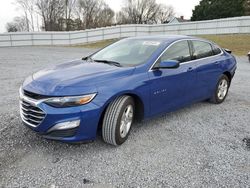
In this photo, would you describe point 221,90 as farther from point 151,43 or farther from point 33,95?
point 33,95

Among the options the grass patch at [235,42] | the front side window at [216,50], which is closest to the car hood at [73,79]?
the front side window at [216,50]

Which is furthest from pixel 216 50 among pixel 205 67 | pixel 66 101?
pixel 66 101

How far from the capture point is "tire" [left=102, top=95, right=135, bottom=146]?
306cm

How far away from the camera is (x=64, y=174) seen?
2658 mm

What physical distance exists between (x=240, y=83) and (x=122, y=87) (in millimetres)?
5684

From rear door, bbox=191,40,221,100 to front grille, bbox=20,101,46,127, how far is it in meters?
2.95

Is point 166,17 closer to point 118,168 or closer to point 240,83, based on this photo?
point 240,83

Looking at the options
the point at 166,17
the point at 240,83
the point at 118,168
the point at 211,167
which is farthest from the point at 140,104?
the point at 166,17

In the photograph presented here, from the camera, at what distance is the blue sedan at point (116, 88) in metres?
2.78

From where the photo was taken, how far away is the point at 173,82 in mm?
3848

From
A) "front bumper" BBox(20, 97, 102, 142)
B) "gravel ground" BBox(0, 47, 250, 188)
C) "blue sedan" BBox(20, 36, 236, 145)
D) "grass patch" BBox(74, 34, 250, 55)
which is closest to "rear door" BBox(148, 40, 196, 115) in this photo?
"blue sedan" BBox(20, 36, 236, 145)

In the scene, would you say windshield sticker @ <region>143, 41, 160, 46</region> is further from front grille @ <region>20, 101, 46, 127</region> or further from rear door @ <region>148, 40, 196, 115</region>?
front grille @ <region>20, 101, 46, 127</region>

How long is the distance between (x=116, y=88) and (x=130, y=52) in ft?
3.93

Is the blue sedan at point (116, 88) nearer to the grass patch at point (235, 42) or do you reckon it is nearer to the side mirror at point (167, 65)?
the side mirror at point (167, 65)
